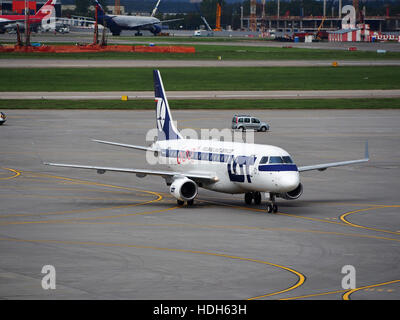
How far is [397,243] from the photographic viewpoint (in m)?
44.4

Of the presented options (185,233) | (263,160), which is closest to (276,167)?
(263,160)

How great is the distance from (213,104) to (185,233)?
79.4 metres

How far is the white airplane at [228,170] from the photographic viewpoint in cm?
5097

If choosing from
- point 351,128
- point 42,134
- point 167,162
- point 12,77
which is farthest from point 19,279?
point 12,77

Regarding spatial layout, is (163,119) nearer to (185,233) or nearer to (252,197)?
(252,197)

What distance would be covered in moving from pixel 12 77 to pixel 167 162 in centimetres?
11189

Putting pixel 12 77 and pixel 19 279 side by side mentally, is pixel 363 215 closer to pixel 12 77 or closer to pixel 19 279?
pixel 19 279

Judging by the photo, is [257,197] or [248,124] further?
[248,124]

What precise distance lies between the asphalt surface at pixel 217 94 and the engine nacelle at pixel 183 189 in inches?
3176

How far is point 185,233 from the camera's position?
46562 mm

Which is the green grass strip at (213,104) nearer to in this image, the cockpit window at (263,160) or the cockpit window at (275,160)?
the cockpit window at (263,160)

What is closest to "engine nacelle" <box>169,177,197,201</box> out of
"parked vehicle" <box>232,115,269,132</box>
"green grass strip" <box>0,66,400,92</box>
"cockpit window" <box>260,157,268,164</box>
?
"cockpit window" <box>260,157,268,164</box>

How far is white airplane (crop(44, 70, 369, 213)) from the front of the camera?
50969 mm

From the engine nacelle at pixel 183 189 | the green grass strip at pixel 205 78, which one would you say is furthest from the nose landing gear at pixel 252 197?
the green grass strip at pixel 205 78
